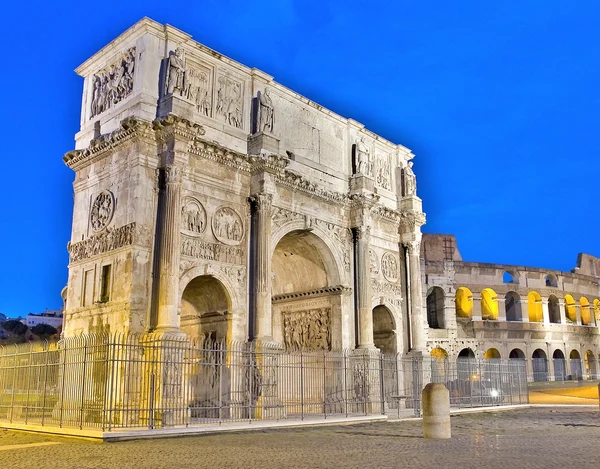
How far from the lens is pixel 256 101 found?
20266mm

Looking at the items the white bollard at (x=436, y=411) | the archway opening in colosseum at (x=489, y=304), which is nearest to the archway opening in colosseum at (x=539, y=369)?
the archway opening in colosseum at (x=489, y=304)

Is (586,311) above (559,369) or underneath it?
above

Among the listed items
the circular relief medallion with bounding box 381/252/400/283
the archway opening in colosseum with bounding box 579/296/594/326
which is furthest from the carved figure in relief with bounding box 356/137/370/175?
the archway opening in colosseum with bounding box 579/296/594/326

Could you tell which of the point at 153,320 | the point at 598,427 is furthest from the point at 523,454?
the point at 153,320

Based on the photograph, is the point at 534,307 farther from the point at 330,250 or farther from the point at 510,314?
the point at 330,250

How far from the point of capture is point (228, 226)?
60.8ft

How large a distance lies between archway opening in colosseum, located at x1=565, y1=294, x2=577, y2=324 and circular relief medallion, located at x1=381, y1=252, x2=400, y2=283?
90.1ft

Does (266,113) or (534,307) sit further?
(534,307)

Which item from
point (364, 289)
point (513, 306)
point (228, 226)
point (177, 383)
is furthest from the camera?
point (513, 306)

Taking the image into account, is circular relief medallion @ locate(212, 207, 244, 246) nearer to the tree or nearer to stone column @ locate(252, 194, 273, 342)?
stone column @ locate(252, 194, 273, 342)

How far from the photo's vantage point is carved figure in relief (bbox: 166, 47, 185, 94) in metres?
17.2

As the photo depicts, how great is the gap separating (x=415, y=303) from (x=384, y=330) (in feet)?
5.75

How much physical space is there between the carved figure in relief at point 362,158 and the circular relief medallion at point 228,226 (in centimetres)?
691

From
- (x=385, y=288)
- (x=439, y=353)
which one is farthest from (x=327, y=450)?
(x=439, y=353)
